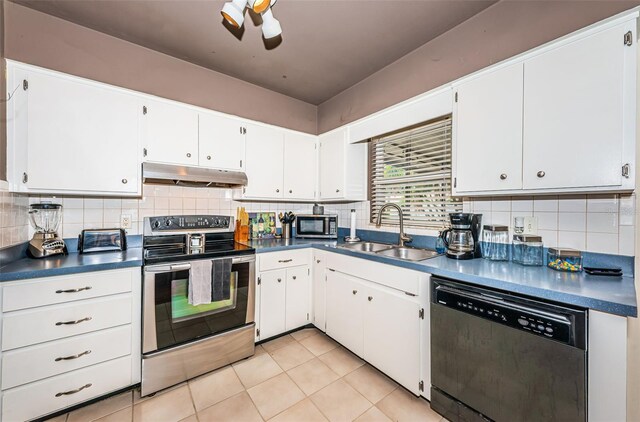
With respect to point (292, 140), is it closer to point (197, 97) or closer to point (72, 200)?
point (197, 97)

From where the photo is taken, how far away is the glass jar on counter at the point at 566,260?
1373mm

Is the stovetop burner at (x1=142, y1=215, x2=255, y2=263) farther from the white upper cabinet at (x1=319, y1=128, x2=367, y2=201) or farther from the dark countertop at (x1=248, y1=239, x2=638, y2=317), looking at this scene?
the dark countertop at (x1=248, y1=239, x2=638, y2=317)

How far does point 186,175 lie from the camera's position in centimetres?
208

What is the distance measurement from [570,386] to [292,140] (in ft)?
8.94

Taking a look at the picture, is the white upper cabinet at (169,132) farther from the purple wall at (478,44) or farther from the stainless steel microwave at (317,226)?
the purple wall at (478,44)

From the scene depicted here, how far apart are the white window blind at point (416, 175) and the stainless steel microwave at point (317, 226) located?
46 centimetres

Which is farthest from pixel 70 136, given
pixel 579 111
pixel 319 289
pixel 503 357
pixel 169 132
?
pixel 579 111

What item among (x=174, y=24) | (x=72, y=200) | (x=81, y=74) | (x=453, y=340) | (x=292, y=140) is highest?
(x=174, y=24)

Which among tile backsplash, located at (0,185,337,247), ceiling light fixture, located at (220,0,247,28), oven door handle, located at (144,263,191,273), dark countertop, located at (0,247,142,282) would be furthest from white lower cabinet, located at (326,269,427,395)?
ceiling light fixture, located at (220,0,247,28)

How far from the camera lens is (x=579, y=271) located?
4.51 ft

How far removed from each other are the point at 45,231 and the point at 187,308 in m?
1.14

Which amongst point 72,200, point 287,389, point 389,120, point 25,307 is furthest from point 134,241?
point 389,120

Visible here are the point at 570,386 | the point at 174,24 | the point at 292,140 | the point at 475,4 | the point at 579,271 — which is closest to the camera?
the point at 570,386

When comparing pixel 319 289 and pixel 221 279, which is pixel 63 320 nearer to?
pixel 221 279
